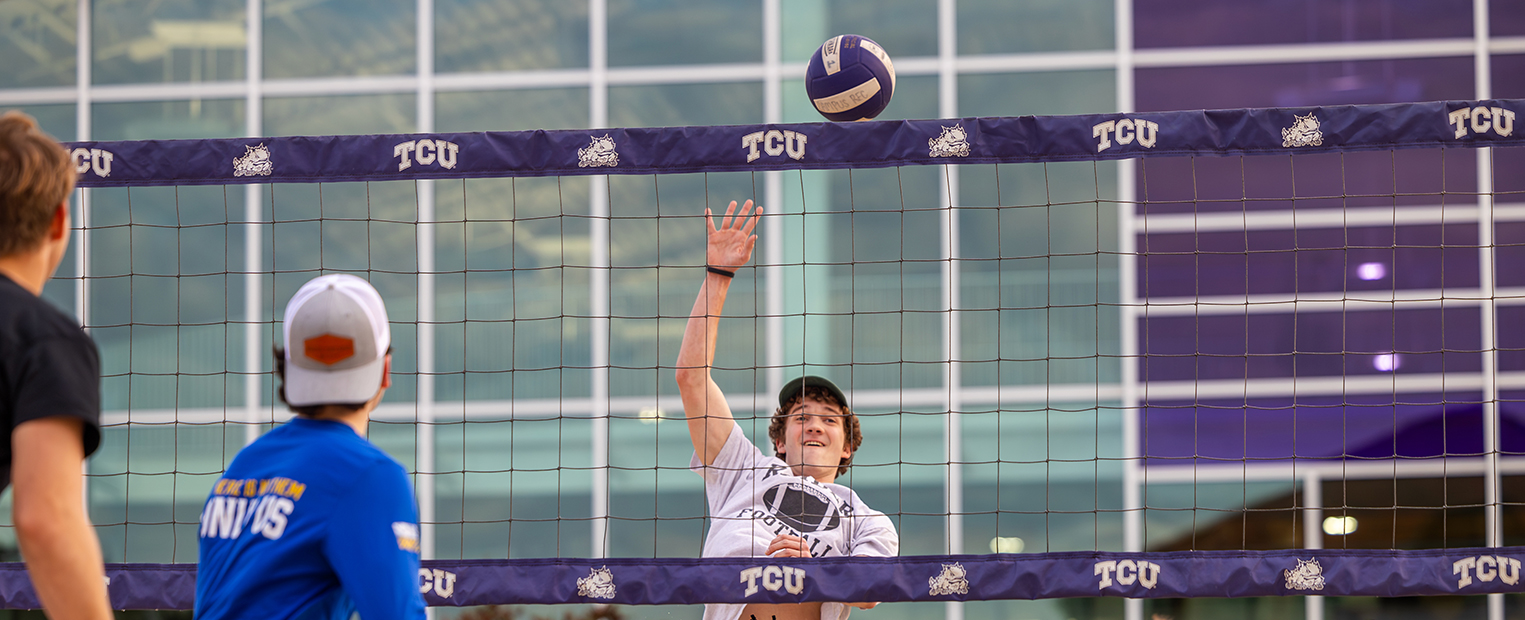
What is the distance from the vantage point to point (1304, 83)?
904cm

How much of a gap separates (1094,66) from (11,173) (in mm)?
8176

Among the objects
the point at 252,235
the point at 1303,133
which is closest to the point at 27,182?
the point at 1303,133

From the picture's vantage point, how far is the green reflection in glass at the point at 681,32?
30.6 ft

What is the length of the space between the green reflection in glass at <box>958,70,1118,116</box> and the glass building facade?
2 centimetres

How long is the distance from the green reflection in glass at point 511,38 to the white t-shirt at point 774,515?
5.66 meters

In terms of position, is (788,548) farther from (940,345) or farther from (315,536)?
(940,345)

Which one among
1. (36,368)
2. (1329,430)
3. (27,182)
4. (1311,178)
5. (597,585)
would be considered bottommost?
(597,585)

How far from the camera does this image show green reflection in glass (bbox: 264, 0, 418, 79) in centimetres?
950

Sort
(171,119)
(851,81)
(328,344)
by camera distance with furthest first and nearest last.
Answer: (171,119) → (851,81) → (328,344)

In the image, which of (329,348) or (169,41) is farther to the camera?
(169,41)

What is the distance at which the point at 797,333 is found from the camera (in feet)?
29.8

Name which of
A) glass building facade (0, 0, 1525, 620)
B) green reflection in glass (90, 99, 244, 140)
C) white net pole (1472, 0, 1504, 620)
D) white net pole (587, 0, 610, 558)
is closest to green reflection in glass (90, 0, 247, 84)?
glass building facade (0, 0, 1525, 620)

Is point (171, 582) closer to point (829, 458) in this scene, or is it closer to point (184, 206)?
point (829, 458)

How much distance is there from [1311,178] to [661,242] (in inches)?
196
